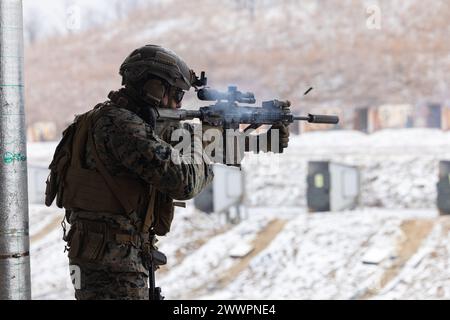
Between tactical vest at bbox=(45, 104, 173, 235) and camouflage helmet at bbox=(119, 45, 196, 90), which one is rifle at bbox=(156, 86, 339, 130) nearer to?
camouflage helmet at bbox=(119, 45, 196, 90)

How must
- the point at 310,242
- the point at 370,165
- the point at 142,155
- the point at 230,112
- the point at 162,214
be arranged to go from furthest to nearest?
the point at 370,165 < the point at 310,242 < the point at 230,112 < the point at 162,214 < the point at 142,155

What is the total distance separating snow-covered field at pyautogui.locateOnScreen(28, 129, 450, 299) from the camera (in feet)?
24.4

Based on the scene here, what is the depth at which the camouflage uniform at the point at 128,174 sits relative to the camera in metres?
2.48

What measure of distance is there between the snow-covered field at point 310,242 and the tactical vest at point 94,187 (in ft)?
15.7

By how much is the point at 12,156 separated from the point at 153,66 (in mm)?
983

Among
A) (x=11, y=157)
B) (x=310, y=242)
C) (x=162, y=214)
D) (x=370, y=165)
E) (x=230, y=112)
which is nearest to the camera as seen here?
(x=162, y=214)

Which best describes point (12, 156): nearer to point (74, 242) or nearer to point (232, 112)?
point (74, 242)

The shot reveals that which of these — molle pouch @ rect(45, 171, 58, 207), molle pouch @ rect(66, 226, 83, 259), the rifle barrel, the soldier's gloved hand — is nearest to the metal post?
molle pouch @ rect(45, 171, 58, 207)

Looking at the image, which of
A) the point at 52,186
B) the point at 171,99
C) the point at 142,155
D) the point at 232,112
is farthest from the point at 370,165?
the point at 142,155

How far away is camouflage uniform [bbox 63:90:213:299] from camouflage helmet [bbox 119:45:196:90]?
9cm

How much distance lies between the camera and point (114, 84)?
1562 centimetres

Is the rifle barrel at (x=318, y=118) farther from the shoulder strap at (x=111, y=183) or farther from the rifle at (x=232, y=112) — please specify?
the shoulder strap at (x=111, y=183)

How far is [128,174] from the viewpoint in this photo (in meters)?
2.60

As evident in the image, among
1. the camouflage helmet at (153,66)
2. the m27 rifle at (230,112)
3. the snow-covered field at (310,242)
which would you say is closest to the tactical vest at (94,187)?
the camouflage helmet at (153,66)
